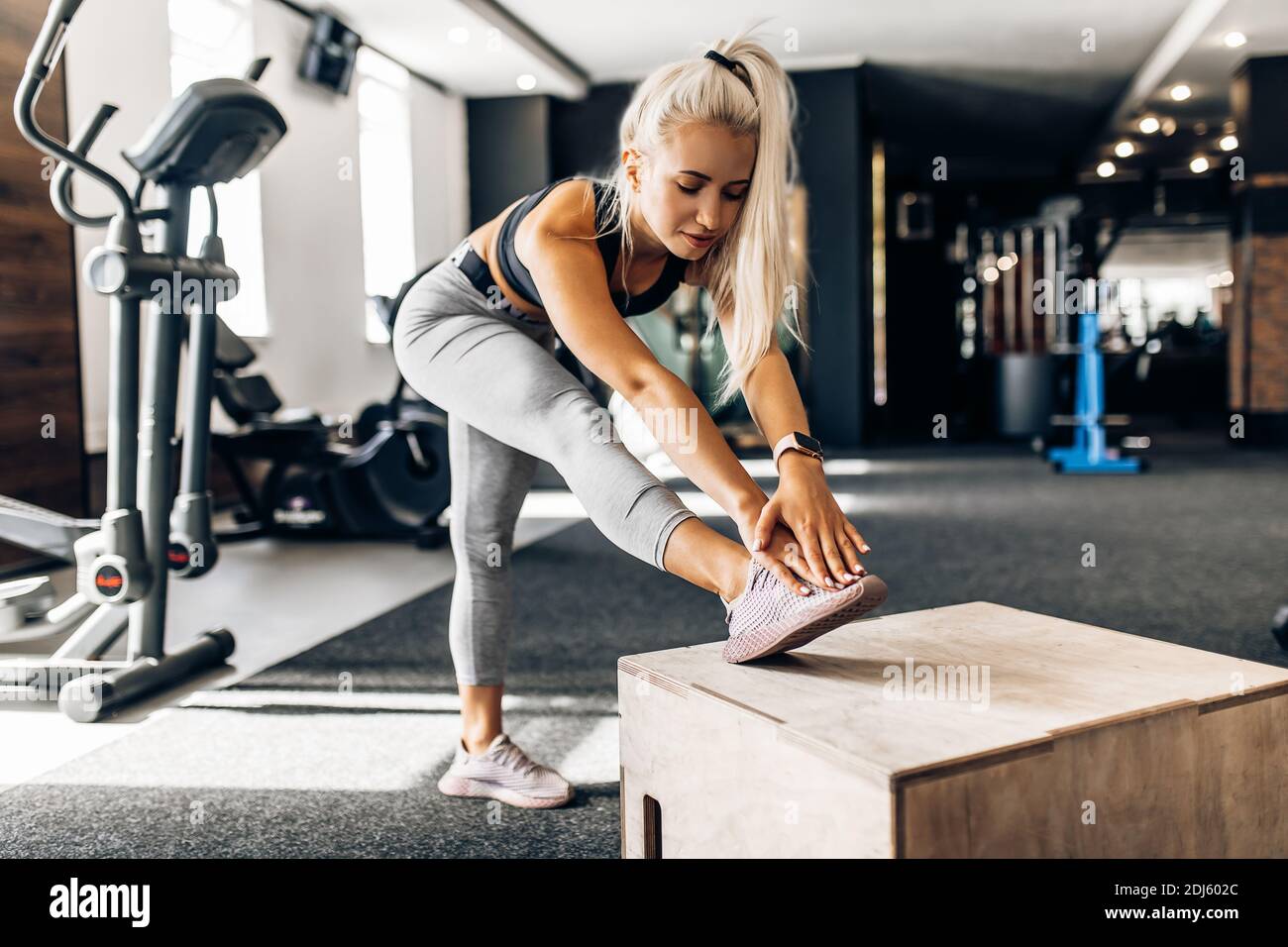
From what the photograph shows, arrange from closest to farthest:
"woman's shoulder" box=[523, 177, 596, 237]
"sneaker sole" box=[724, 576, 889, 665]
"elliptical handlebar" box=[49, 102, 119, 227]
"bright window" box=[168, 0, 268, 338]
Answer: "sneaker sole" box=[724, 576, 889, 665], "woman's shoulder" box=[523, 177, 596, 237], "elliptical handlebar" box=[49, 102, 119, 227], "bright window" box=[168, 0, 268, 338]

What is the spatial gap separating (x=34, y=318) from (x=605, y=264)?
133 inches

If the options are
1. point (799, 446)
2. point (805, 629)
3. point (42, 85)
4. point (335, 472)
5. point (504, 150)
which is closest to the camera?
point (805, 629)

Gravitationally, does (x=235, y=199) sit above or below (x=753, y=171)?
above

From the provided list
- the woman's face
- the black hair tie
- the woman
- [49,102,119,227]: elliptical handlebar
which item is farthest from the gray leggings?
[49,102,119,227]: elliptical handlebar

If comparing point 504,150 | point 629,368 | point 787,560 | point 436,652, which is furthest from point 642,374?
point 504,150

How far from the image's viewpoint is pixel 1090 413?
263 inches

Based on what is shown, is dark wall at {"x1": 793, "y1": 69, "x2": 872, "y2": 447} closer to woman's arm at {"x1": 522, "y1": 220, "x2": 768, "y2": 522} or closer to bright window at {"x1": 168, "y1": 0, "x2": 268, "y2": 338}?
bright window at {"x1": 168, "y1": 0, "x2": 268, "y2": 338}

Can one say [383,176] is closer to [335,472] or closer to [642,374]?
[335,472]

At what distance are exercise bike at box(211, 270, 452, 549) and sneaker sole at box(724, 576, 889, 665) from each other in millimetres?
3102

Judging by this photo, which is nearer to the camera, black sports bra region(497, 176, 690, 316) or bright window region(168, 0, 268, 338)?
black sports bra region(497, 176, 690, 316)

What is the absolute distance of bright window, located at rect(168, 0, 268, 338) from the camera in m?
5.34
